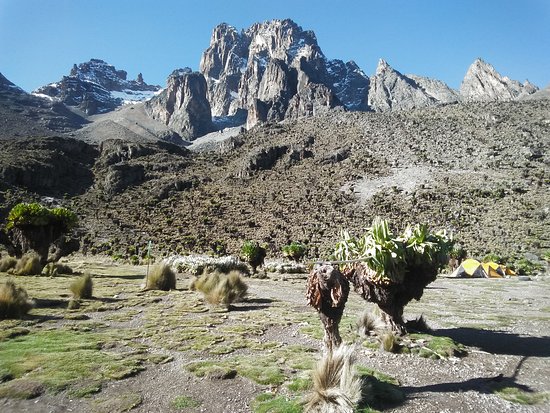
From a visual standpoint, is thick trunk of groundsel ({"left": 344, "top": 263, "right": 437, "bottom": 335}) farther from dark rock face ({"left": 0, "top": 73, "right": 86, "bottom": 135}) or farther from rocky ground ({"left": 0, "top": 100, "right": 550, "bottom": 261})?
dark rock face ({"left": 0, "top": 73, "right": 86, "bottom": 135})

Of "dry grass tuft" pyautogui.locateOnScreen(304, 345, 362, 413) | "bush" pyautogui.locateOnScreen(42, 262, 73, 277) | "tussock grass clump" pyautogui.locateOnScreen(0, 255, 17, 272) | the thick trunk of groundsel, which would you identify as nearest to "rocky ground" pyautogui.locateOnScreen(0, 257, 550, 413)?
"dry grass tuft" pyautogui.locateOnScreen(304, 345, 362, 413)

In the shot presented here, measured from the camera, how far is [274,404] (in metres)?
5.96

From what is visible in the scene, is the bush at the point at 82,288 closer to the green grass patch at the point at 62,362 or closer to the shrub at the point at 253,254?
the green grass patch at the point at 62,362

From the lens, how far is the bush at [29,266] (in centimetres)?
2168

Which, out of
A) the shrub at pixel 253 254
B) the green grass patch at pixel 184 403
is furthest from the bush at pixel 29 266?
the green grass patch at pixel 184 403

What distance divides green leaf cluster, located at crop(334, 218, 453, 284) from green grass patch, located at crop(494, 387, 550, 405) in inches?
114

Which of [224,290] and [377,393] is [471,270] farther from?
[377,393]

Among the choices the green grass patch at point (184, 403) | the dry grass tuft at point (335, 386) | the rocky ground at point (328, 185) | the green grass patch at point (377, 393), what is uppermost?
the rocky ground at point (328, 185)

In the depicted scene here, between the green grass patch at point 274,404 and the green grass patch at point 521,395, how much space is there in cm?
344

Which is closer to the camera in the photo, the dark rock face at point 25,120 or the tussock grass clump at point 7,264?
the tussock grass clump at point 7,264

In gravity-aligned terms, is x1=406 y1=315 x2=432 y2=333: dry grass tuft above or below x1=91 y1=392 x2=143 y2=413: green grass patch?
above

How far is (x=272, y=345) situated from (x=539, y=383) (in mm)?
5353

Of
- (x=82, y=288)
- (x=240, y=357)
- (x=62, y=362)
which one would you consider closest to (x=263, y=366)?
(x=240, y=357)

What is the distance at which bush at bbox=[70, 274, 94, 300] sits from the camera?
14.7 m
